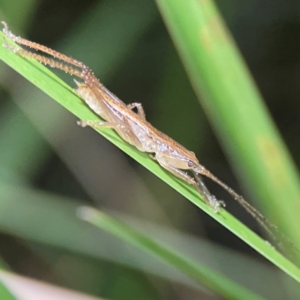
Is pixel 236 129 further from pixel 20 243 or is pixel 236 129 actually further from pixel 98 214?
pixel 20 243

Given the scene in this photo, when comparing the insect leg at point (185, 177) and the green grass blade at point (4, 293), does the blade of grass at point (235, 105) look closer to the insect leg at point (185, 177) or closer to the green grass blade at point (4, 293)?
the insect leg at point (185, 177)

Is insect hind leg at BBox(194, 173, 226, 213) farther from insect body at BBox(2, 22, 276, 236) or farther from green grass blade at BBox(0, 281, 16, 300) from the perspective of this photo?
green grass blade at BBox(0, 281, 16, 300)

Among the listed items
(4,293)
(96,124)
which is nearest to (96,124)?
(96,124)

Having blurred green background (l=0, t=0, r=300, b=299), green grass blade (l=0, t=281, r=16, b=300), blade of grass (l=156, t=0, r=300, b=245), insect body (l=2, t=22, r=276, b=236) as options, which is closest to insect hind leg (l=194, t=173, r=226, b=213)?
insect body (l=2, t=22, r=276, b=236)

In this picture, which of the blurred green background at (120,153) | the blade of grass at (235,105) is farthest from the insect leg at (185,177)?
the blurred green background at (120,153)

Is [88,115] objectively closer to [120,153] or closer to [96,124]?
[96,124]
